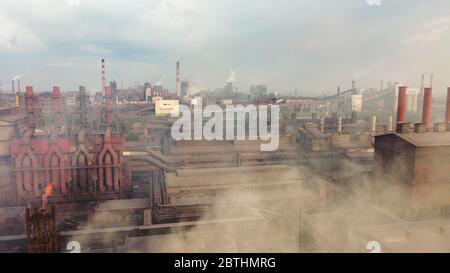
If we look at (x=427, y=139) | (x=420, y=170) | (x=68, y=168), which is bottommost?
(x=68, y=168)

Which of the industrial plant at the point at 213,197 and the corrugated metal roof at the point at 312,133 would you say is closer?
the industrial plant at the point at 213,197

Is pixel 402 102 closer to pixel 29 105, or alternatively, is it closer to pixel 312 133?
pixel 312 133

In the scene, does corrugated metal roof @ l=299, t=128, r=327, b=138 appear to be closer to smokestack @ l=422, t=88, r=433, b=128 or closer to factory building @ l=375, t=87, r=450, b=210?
smokestack @ l=422, t=88, r=433, b=128

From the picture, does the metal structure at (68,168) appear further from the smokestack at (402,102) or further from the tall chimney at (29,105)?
the smokestack at (402,102)

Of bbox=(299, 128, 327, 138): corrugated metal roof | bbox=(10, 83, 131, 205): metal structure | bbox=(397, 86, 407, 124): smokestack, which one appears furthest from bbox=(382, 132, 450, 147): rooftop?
bbox=(10, 83, 131, 205): metal structure

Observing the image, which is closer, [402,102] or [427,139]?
[427,139]

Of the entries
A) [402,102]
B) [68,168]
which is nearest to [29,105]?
[68,168]

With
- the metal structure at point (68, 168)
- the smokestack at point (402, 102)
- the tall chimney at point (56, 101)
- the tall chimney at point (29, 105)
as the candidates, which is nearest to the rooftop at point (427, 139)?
the smokestack at point (402, 102)

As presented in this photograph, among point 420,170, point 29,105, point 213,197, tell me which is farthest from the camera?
point 29,105

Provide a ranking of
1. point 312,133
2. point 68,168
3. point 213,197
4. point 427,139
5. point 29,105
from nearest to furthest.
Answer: point 427,139, point 213,197, point 68,168, point 29,105, point 312,133
